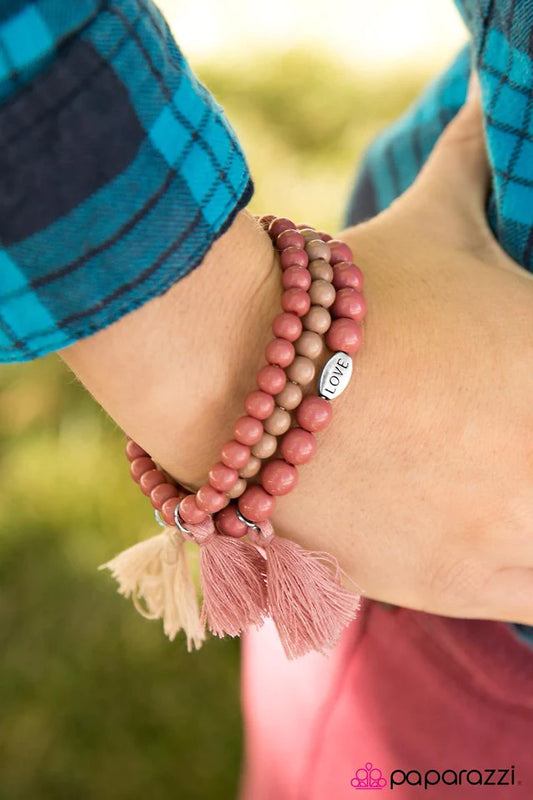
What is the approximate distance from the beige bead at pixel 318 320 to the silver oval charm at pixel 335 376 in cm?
2

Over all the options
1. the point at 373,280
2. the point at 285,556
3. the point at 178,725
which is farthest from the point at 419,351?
the point at 178,725

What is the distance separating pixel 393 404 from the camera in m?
0.66

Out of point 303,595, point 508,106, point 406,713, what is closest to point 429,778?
point 406,713

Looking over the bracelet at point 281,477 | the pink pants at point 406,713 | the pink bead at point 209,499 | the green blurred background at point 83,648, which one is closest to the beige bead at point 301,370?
the bracelet at point 281,477

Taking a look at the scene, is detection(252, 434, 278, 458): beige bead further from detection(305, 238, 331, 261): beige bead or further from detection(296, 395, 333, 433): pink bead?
detection(305, 238, 331, 261): beige bead

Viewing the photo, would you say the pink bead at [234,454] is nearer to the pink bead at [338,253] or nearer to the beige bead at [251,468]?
the beige bead at [251,468]

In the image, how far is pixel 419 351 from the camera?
0.67m

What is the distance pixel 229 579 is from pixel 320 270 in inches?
10.1

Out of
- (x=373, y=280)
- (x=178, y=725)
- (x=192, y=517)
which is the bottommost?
(x=178, y=725)

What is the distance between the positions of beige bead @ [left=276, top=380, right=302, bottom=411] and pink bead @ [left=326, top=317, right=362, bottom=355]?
43mm

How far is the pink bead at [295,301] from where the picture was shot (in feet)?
2.09

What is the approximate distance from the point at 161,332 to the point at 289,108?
1.82 m

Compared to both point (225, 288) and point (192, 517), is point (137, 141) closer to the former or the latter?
point (225, 288)

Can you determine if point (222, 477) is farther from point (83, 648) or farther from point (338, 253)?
point (83, 648)
